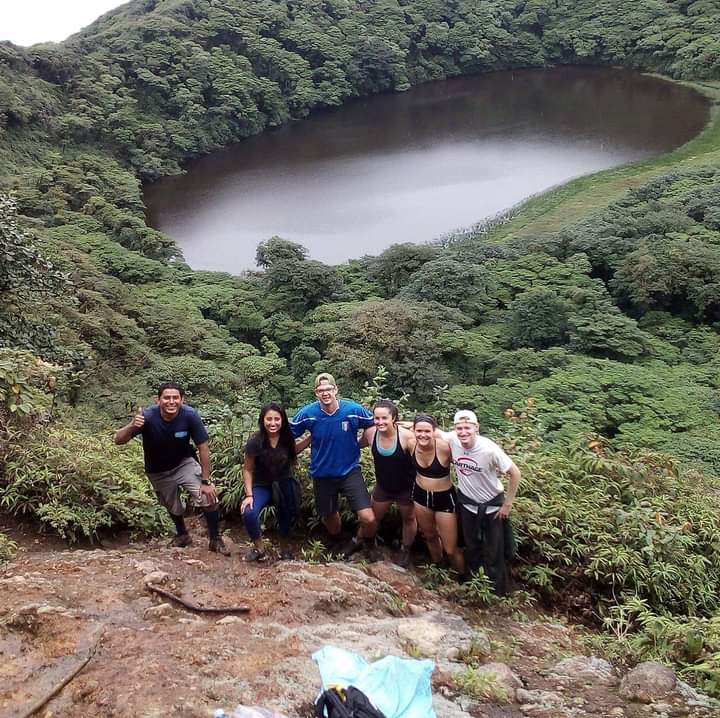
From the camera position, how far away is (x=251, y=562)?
4359 millimetres

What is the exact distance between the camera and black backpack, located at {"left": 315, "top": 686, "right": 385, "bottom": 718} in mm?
2598

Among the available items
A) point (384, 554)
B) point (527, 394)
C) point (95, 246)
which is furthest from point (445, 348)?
point (95, 246)

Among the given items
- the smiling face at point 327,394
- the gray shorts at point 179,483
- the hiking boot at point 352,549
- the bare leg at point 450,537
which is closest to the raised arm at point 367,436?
the smiling face at point 327,394

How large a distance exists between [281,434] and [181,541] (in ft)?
3.75

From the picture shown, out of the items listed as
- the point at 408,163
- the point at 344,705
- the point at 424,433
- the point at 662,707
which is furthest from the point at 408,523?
the point at 408,163

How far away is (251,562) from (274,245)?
52.3ft

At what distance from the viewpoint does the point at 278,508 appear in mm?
4578

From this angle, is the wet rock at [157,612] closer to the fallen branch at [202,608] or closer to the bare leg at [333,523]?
the fallen branch at [202,608]

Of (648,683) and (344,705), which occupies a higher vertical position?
(344,705)

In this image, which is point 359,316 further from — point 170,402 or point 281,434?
point 170,402

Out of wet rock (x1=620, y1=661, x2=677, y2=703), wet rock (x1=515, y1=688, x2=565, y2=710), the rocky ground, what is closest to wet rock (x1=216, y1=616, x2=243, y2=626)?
the rocky ground

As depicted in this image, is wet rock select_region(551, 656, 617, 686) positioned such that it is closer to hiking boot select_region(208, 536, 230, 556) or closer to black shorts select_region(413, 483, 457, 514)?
black shorts select_region(413, 483, 457, 514)

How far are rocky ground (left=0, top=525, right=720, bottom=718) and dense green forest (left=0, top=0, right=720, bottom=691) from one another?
462mm

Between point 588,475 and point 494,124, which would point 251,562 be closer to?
point 588,475
